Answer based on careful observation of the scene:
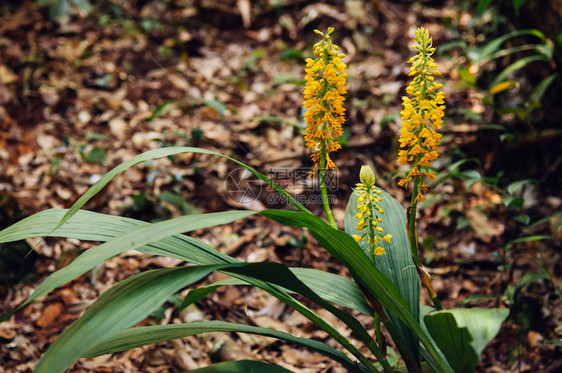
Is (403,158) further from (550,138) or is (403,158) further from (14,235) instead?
(550,138)

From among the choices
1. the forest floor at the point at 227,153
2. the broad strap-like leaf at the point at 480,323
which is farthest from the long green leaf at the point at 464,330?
the forest floor at the point at 227,153

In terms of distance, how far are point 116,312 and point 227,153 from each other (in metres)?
2.20

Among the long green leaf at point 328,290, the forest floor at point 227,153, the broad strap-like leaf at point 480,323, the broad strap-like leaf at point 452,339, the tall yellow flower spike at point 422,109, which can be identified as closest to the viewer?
the broad strap-like leaf at point 480,323

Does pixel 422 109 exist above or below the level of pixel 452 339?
above

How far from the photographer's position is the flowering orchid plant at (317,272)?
0.83 metres

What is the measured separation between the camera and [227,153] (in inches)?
117

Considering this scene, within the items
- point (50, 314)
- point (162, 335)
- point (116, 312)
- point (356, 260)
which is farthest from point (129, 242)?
point (50, 314)

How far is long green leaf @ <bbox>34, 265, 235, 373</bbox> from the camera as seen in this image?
0.79 m

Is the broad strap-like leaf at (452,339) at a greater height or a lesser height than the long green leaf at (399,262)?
lesser

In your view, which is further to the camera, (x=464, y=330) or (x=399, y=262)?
(x=399, y=262)

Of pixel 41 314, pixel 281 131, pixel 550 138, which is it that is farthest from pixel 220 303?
pixel 550 138

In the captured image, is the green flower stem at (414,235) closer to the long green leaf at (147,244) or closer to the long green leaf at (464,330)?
the long green leaf at (464,330)

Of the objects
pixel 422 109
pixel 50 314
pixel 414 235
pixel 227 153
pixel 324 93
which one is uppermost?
pixel 227 153

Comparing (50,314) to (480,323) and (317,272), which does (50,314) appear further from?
(480,323)
